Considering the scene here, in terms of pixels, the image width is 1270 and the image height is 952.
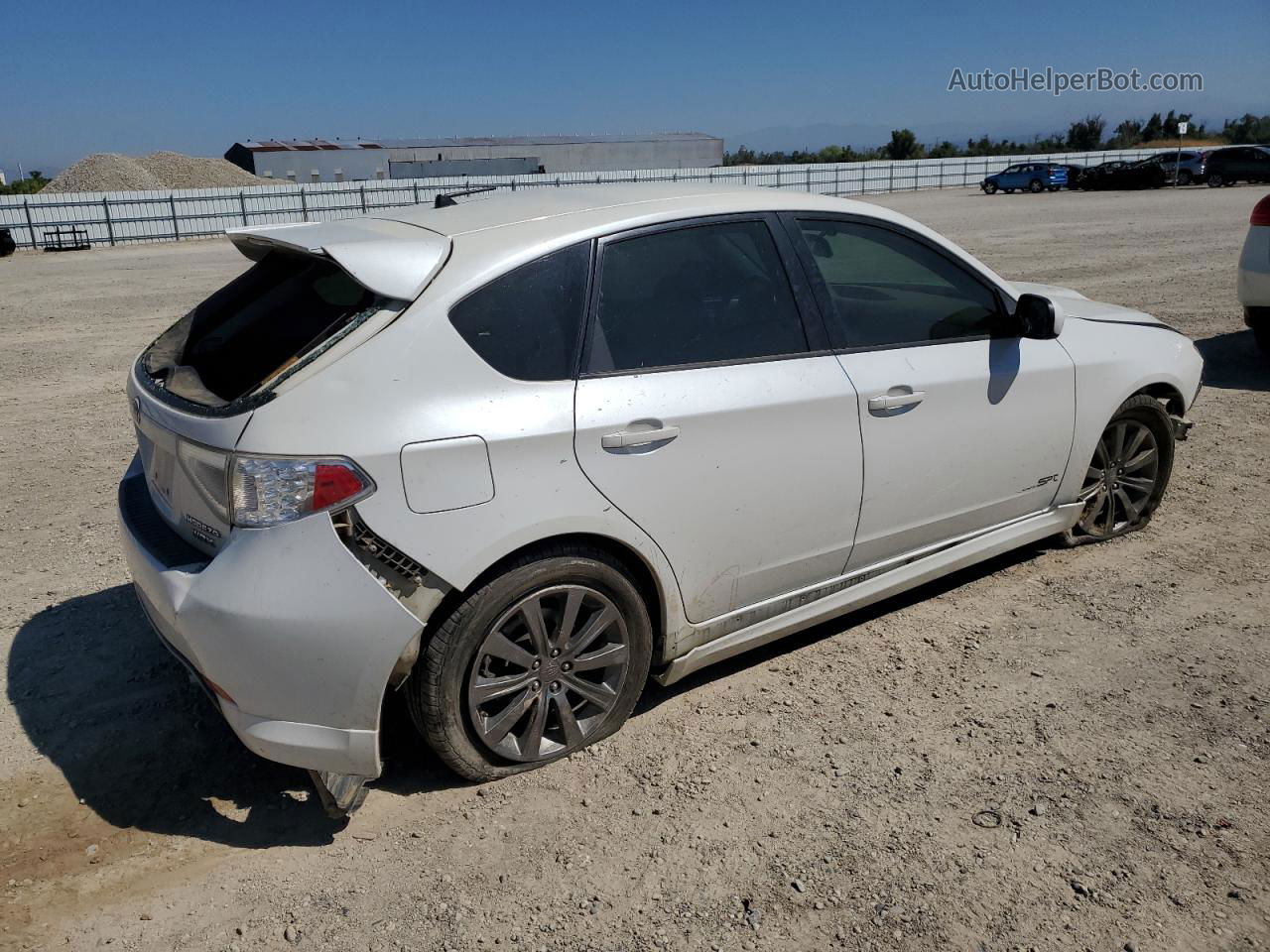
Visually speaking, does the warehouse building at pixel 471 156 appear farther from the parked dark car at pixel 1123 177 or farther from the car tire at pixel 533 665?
the car tire at pixel 533 665

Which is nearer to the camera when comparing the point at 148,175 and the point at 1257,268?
the point at 1257,268

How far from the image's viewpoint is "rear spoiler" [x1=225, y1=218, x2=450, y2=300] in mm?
2982

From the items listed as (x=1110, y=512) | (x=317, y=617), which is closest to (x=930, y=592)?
(x=1110, y=512)

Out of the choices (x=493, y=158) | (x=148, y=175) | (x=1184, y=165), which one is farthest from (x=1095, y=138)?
(x=148, y=175)

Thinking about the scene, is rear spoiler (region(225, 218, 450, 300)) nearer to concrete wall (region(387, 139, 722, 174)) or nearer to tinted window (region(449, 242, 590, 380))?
A: tinted window (region(449, 242, 590, 380))

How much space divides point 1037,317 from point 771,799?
89.2 inches

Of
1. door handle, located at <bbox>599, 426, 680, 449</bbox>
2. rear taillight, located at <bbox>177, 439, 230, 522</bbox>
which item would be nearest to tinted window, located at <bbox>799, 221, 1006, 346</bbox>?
door handle, located at <bbox>599, 426, 680, 449</bbox>

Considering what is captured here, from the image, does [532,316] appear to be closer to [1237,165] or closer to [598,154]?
[1237,165]

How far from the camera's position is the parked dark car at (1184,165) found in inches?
1585

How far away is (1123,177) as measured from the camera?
4062cm

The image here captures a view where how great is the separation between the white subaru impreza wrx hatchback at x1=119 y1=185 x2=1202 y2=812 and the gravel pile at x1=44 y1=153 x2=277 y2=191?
1645 inches

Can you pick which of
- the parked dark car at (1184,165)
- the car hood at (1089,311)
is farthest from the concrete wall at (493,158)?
the car hood at (1089,311)

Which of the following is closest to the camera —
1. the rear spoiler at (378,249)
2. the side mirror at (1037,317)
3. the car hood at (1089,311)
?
the rear spoiler at (378,249)

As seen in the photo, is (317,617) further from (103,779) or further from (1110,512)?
(1110,512)
